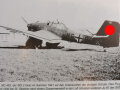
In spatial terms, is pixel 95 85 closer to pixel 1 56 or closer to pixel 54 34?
pixel 54 34

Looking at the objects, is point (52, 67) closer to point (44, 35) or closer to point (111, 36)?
point (44, 35)

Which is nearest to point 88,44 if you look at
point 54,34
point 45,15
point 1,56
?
point 54,34

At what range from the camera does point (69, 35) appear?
273 cm

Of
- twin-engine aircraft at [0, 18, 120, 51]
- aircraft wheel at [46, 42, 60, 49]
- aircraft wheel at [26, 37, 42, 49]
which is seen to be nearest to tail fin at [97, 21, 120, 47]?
twin-engine aircraft at [0, 18, 120, 51]

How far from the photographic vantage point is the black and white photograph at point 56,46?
8.17 feet

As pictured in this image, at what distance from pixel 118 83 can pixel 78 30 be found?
72 centimetres

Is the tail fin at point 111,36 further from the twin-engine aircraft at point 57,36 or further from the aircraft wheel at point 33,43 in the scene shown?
the aircraft wheel at point 33,43

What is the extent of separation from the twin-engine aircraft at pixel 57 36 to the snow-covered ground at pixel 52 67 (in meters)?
0.12

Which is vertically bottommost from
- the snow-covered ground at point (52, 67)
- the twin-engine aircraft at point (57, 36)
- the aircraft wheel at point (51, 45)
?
the snow-covered ground at point (52, 67)

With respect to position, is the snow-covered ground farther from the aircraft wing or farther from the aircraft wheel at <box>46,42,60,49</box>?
the aircraft wing

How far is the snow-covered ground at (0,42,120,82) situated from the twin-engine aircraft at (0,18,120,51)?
121 mm

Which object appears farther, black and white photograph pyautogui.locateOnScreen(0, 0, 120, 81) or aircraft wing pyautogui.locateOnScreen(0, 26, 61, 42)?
aircraft wing pyautogui.locateOnScreen(0, 26, 61, 42)

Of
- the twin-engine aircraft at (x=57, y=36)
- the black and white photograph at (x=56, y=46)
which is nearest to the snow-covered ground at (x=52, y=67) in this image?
the black and white photograph at (x=56, y=46)

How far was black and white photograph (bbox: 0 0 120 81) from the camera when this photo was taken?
2.49 m
